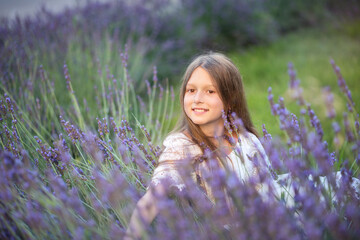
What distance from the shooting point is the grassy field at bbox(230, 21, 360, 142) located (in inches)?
139

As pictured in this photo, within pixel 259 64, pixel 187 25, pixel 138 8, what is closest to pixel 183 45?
pixel 187 25

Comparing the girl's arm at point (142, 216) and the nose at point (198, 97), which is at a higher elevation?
the nose at point (198, 97)

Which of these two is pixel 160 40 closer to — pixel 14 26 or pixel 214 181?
pixel 14 26

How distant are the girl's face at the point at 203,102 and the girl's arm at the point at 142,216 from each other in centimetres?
66

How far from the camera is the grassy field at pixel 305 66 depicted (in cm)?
352

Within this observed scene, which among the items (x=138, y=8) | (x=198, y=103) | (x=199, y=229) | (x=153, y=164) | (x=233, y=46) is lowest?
(x=199, y=229)

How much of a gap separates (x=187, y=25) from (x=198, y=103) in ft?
11.2

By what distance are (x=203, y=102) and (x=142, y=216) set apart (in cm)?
97

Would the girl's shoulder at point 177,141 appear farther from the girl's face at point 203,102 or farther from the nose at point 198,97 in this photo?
the nose at point 198,97

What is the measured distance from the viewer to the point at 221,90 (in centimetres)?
195

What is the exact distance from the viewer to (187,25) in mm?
4984

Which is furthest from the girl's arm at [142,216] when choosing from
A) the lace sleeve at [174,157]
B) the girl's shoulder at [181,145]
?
the girl's shoulder at [181,145]

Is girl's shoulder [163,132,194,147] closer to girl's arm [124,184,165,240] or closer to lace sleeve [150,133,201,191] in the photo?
lace sleeve [150,133,201,191]

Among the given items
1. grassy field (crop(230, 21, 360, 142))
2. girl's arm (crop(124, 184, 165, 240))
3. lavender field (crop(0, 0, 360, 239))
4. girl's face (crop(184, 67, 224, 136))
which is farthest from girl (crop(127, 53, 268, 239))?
grassy field (crop(230, 21, 360, 142))
